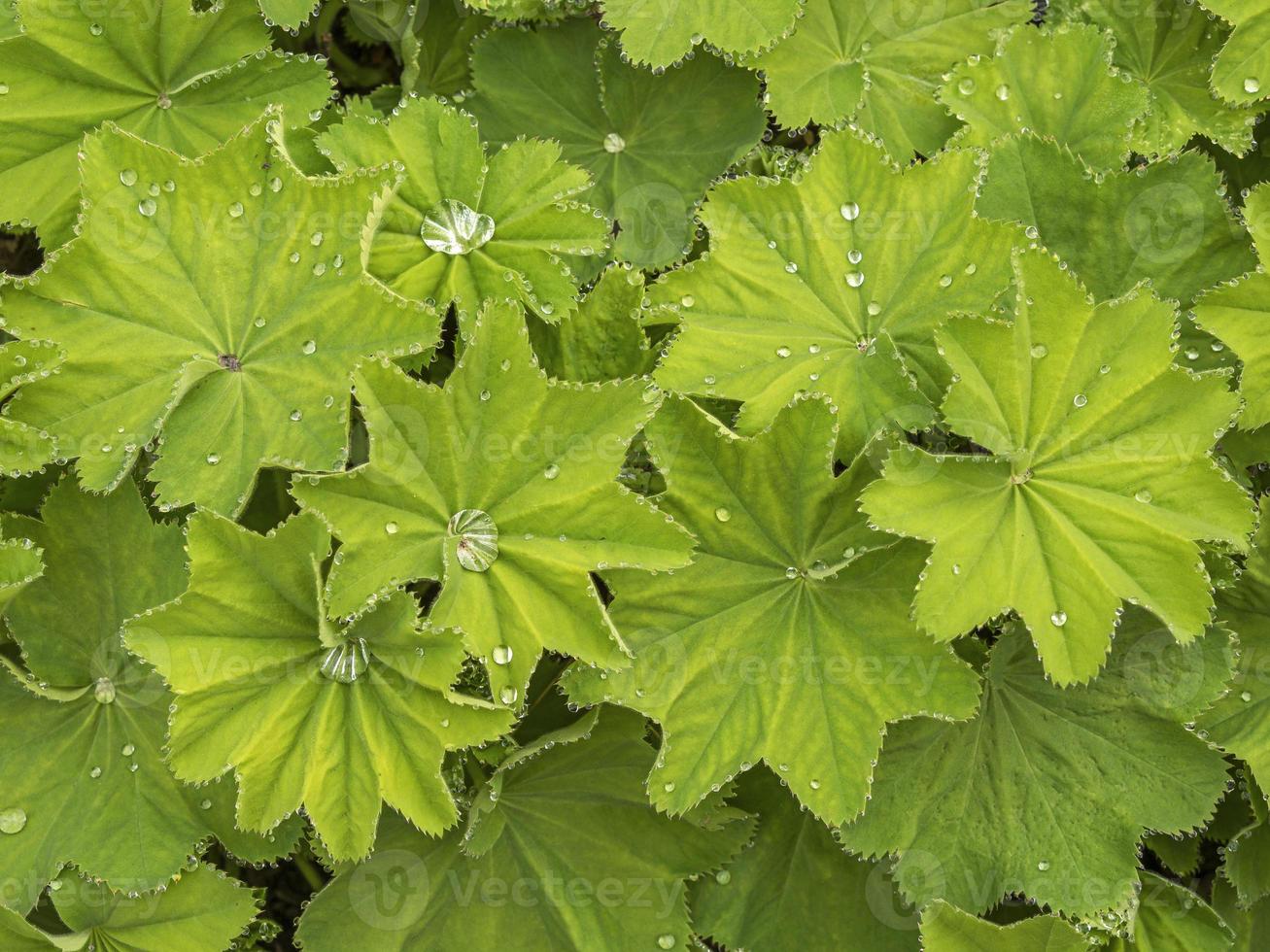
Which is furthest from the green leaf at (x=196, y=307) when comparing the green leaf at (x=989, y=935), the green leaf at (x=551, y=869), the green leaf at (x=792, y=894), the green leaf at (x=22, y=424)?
the green leaf at (x=989, y=935)

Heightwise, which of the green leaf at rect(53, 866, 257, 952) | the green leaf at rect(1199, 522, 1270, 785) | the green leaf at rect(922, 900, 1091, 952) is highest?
the green leaf at rect(1199, 522, 1270, 785)

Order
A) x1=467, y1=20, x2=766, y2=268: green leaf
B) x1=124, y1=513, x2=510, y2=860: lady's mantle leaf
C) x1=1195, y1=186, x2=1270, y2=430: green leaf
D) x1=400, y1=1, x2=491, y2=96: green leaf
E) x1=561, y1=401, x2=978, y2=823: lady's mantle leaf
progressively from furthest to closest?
x1=400, y1=1, x2=491, y2=96: green leaf → x1=467, y1=20, x2=766, y2=268: green leaf → x1=1195, y1=186, x2=1270, y2=430: green leaf → x1=561, y1=401, x2=978, y2=823: lady's mantle leaf → x1=124, y1=513, x2=510, y2=860: lady's mantle leaf

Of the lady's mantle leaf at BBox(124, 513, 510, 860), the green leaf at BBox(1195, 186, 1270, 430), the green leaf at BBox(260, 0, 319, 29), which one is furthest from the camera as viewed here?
the green leaf at BBox(260, 0, 319, 29)

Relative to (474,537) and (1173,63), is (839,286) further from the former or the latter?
(1173,63)

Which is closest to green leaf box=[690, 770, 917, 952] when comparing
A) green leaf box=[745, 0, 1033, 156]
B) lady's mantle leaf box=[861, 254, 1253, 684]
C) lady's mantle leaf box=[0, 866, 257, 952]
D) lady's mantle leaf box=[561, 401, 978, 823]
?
lady's mantle leaf box=[561, 401, 978, 823]

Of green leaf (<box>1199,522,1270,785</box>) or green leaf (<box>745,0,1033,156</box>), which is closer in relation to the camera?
green leaf (<box>1199,522,1270,785</box>)

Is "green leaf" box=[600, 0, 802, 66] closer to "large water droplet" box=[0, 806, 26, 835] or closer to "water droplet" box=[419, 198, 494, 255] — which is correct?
"water droplet" box=[419, 198, 494, 255]

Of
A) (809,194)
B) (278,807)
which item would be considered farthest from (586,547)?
(809,194)

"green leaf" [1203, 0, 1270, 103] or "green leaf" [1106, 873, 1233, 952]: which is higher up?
"green leaf" [1203, 0, 1270, 103]
